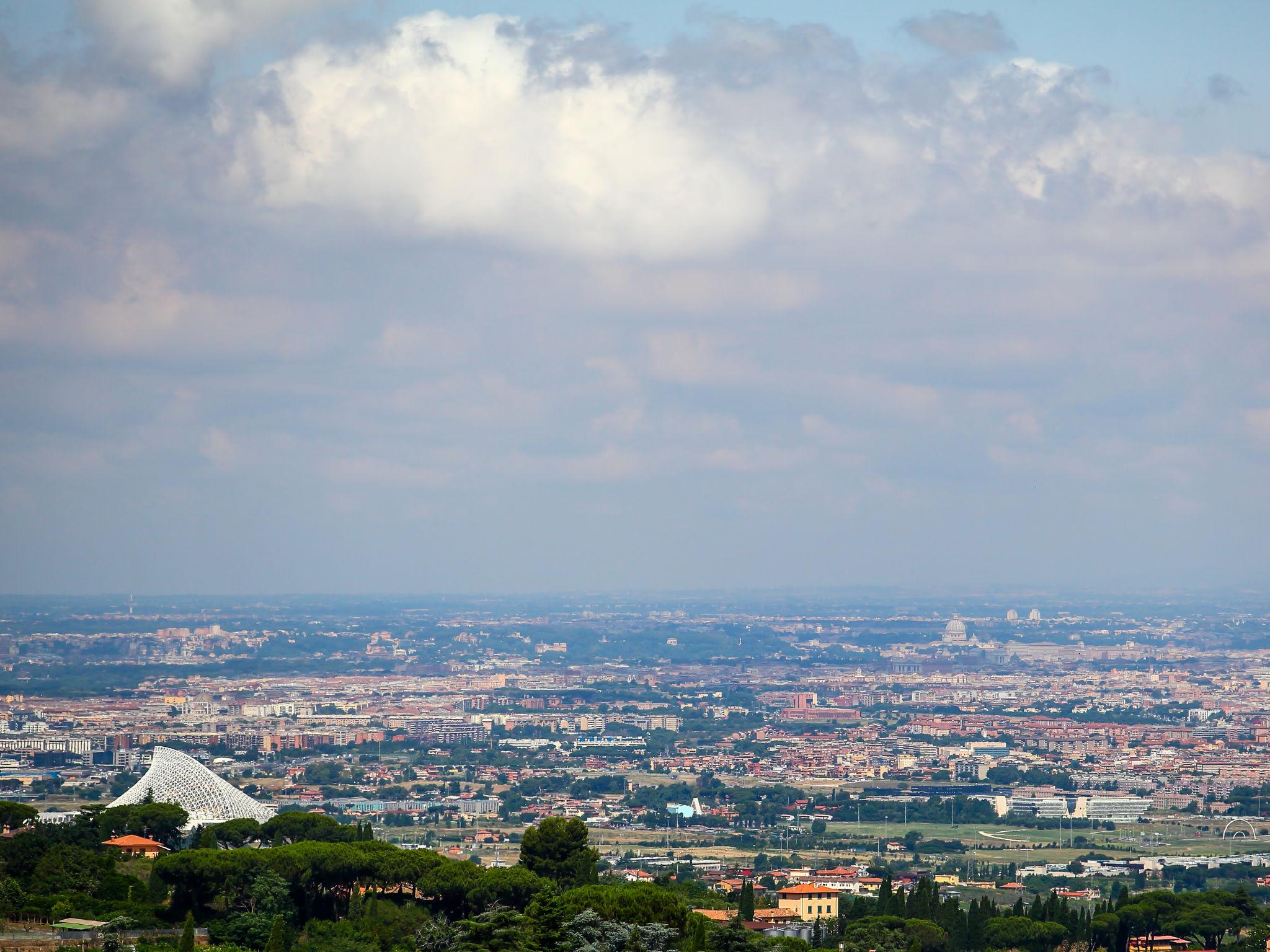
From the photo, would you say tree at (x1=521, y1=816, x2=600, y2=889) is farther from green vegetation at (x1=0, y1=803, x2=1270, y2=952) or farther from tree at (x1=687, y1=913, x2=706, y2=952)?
tree at (x1=687, y1=913, x2=706, y2=952)

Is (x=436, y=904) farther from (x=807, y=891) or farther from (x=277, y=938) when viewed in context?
(x=807, y=891)

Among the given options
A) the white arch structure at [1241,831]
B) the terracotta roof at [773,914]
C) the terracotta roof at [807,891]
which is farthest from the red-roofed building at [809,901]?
the white arch structure at [1241,831]

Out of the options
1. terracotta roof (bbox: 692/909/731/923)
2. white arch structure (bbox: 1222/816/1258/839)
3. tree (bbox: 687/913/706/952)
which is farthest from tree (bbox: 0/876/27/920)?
white arch structure (bbox: 1222/816/1258/839)

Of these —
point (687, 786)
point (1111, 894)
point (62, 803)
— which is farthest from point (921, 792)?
point (62, 803)

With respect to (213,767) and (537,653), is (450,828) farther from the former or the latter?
(537,653)

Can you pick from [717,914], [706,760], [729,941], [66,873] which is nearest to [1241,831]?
[706,760]
